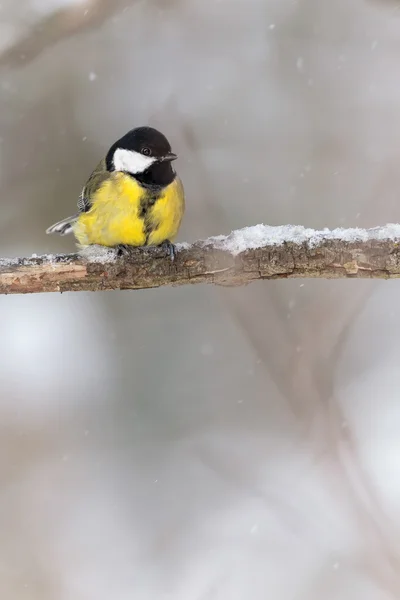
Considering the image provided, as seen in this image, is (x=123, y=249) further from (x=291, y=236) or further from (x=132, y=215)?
(x=291, y=236)

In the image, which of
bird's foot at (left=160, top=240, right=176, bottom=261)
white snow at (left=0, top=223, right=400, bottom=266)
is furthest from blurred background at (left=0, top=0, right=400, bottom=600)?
white snow at (left=0, top=223, right=400, bottom=266)

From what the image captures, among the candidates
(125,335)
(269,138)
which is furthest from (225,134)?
(125,335)

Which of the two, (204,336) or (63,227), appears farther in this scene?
(204,336)

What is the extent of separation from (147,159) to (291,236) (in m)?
1.08

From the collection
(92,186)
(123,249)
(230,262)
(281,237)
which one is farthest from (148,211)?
(281,237)

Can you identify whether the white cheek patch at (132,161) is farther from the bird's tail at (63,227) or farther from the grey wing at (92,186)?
the bird's tail at (63,227)

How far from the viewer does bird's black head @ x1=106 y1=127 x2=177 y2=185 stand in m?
3.15

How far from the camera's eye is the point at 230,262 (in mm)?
2502

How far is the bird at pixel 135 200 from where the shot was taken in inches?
120

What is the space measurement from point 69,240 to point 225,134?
1.48 m

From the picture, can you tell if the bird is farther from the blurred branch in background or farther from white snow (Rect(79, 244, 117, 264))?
the blurred branch in background

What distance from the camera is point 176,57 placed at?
5.00 metres

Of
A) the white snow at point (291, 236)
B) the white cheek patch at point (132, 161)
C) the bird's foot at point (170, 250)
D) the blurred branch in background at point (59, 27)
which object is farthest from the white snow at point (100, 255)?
the blurred branch in background at point (59, 27)

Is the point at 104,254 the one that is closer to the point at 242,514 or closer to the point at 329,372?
the point at 329,372
